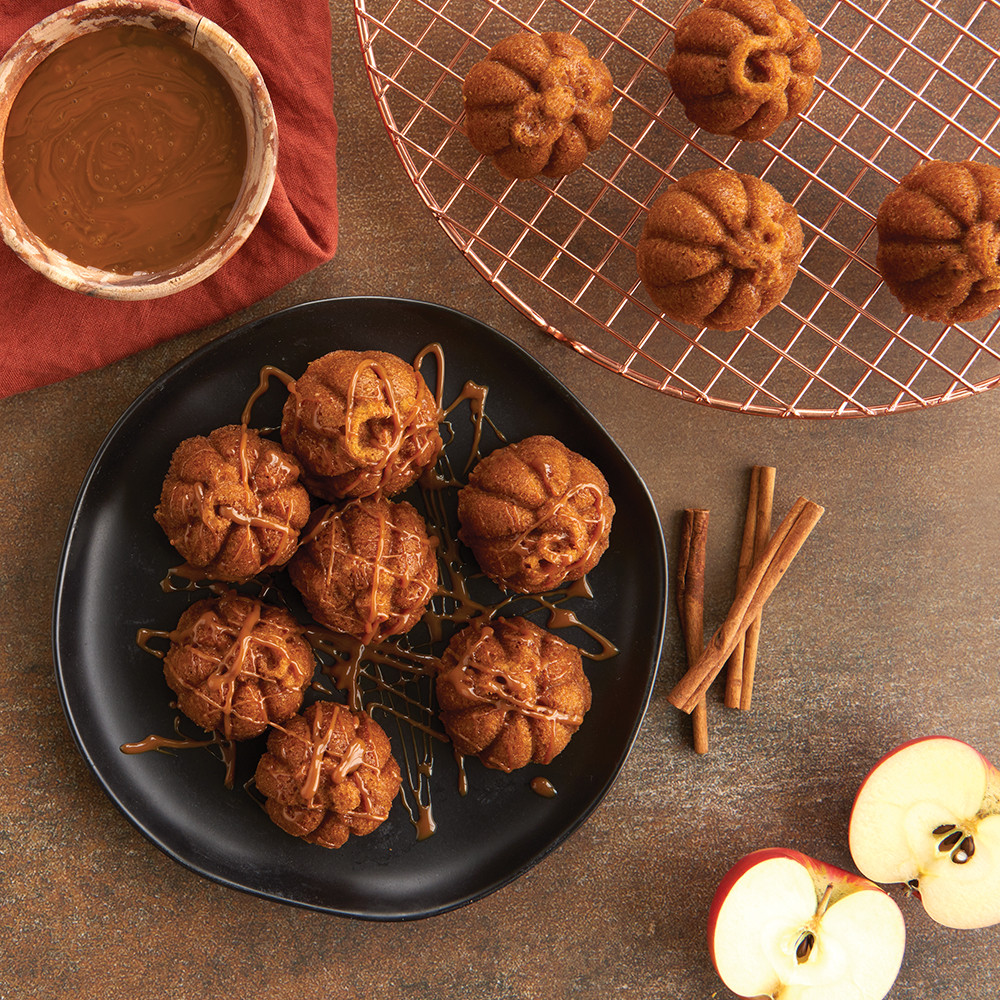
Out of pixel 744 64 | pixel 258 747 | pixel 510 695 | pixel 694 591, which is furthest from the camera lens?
pixel 694 591

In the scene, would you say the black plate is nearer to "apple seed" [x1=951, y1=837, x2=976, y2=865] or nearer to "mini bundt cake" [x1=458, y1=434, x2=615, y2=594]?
"mini bundt cake" [x1=458, y1=434, x2=615, y2=594]

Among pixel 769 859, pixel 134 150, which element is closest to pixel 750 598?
pixel 769 859

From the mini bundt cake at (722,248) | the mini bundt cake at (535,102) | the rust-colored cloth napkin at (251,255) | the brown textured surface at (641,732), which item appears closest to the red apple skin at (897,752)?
the brown textured surface at (641,732)

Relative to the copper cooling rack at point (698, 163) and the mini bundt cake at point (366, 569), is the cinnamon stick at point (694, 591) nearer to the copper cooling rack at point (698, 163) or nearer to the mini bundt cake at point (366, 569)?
the copper cooling rack at point (698, 163)

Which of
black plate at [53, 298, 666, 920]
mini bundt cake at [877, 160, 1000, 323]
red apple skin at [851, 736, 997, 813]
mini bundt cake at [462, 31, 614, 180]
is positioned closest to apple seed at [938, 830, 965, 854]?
red apple skin at [851, 736, 997, 813]

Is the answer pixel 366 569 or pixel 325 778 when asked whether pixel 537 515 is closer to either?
pixel 366 569

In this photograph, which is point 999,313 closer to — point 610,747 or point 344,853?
point 610,747
